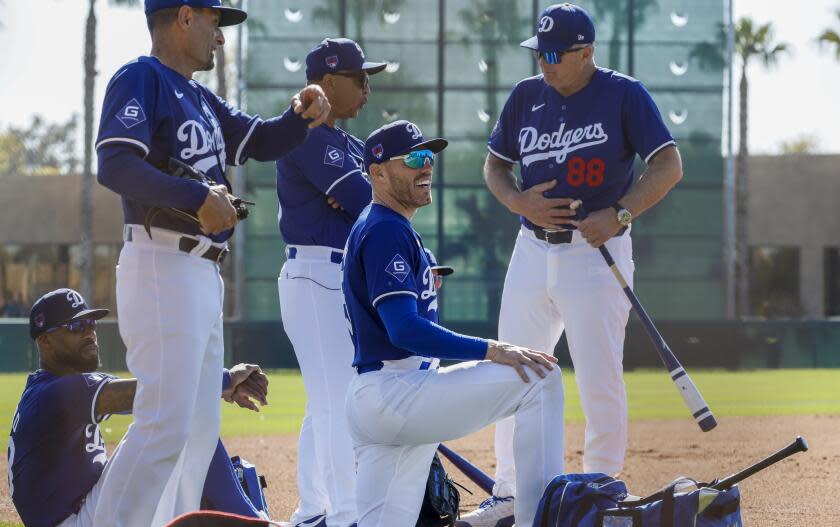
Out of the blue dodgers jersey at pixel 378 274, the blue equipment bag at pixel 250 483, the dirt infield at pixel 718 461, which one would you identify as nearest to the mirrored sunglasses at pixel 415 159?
the blue dodgers jersey at pixel 378 274

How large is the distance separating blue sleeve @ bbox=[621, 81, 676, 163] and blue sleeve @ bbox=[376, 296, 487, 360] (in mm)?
1614

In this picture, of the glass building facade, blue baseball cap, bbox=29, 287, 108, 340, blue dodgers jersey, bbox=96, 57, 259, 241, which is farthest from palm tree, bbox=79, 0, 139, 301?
blue dodgers jersey, bbox=96, 57, 259, 241

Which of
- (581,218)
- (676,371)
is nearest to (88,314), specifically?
(581,218)

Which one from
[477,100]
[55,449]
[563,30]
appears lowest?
[55,449]

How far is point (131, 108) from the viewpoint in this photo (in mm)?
3842

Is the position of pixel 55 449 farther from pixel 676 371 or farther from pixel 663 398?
pixel 663 398

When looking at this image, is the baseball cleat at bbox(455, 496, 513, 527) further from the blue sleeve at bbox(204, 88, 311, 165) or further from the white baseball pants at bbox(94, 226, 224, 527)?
the blue sleeve at bbox(204, 88, 311, 165)

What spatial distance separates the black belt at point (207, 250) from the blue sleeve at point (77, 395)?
2.08 feet

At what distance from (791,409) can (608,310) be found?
334 inches

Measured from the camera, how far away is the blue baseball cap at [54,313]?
4453 millimetres

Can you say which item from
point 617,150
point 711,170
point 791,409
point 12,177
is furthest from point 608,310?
point 12,177

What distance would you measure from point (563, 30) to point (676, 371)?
4.74 ft

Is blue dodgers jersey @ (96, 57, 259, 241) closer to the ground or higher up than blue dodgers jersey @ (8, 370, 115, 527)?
higher up

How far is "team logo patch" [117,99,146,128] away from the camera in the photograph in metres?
3.82
